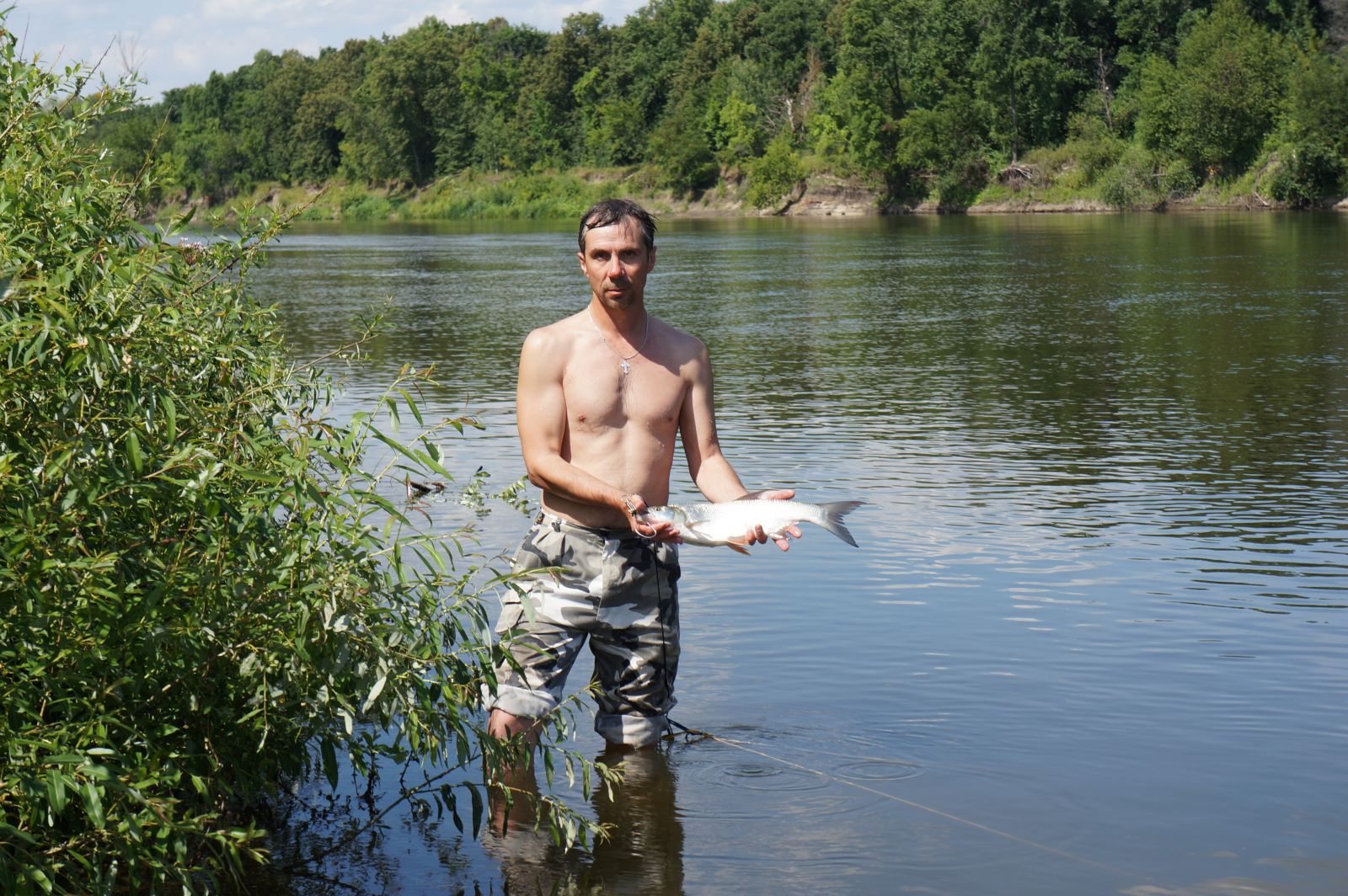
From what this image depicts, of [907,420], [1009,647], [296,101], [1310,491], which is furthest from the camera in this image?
[296,101]

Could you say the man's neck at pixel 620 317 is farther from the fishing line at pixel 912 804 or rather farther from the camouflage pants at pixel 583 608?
the fishing line at pixel 912 804

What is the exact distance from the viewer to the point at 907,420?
1744cm

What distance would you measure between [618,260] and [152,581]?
2294mm

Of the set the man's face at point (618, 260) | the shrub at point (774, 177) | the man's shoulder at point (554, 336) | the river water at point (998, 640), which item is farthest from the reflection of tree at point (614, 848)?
the shrub at point (774, 177)

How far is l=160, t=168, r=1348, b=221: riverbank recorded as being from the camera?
83.5 metres

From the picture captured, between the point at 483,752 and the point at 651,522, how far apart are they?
116cm

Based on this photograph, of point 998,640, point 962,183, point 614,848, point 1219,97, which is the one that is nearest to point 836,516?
point 614,848

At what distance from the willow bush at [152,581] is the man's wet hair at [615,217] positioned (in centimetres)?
130

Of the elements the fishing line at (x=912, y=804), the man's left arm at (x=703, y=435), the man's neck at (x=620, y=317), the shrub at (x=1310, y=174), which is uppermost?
the shrub at (x=1310, y=174)

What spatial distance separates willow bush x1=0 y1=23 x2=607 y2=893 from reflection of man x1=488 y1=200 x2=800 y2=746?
2.03ft

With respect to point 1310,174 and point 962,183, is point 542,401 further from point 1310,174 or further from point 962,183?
point 962,183

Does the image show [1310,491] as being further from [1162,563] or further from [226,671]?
[226,671]

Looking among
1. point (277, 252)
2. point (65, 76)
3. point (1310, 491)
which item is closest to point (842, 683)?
point (65, 76)

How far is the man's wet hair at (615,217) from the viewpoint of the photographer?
612cm
